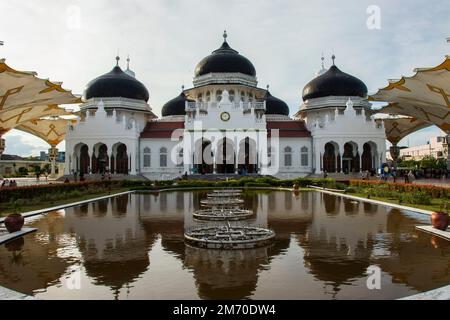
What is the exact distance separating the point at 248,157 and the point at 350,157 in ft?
40.3

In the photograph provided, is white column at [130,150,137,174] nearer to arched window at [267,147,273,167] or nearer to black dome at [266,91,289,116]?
arched window at [267,147,273,167]

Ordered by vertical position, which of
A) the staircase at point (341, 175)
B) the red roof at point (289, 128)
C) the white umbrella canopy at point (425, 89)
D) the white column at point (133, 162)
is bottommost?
the staircase at point (341, 175)

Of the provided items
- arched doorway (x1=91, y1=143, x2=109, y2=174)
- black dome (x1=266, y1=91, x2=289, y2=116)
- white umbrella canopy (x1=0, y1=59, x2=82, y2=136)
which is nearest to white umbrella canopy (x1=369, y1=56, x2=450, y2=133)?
black dome (x1=266, y1=91, x2=289, y2=116)

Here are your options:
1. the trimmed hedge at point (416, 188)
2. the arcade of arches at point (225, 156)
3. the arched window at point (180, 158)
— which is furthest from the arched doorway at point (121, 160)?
the trimmed hedge at point (416, 188)

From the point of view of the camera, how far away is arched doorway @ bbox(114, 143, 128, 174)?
48594 mm

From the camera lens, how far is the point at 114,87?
170 feet

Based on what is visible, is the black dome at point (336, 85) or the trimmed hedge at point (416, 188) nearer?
the trimmed hedge at point (416, 188)

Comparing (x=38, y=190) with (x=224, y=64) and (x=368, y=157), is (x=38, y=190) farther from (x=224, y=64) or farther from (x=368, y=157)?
(x=368, y=157)

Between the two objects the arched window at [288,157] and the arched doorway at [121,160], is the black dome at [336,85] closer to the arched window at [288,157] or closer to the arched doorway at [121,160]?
the arched window at [288,157]

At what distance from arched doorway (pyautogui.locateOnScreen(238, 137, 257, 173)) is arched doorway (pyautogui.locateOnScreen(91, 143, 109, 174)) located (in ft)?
53.4

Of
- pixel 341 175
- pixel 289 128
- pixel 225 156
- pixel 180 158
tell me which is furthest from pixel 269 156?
pixel 180 158

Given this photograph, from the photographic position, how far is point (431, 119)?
44.0 meters

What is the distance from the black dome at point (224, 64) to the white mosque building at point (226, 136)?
129 mm

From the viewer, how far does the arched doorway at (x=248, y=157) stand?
47.6 metres
